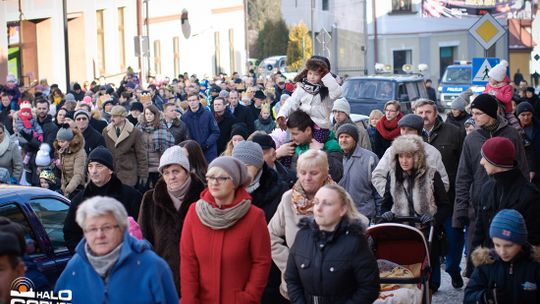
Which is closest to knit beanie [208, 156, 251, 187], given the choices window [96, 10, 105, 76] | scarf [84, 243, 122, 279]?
scarf [84, 243, 122, 279]

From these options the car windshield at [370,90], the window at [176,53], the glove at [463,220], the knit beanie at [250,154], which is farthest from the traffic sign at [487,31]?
the window at [176,53]

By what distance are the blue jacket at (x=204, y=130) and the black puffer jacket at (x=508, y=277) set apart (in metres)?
11.1

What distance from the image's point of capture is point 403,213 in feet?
32.2

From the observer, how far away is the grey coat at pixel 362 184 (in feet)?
35.6

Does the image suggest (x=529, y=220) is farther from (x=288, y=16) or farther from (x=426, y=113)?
(x=288, y=16)

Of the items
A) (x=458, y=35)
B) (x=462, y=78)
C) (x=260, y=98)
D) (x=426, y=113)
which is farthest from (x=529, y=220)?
(x=458, y=35)

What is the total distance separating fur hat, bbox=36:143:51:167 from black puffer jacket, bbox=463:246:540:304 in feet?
29.4

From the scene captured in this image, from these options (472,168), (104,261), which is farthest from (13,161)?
(104,261)

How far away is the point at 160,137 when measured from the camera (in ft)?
52.6

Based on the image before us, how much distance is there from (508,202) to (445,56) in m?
62.8

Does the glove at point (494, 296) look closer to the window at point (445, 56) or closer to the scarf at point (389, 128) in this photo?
the scarf at point (389, 128)

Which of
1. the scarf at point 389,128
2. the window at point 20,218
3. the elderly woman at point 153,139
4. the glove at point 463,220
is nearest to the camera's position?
the window at point 20,218

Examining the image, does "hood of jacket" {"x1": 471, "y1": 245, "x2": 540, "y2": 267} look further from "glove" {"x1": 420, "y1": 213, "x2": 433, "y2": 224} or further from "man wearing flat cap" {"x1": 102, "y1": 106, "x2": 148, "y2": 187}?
"man wearing flat cap" {"x1": 102, "y1": 106, "x2": 148, "y2": 187}

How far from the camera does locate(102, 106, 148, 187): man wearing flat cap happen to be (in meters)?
14.8
